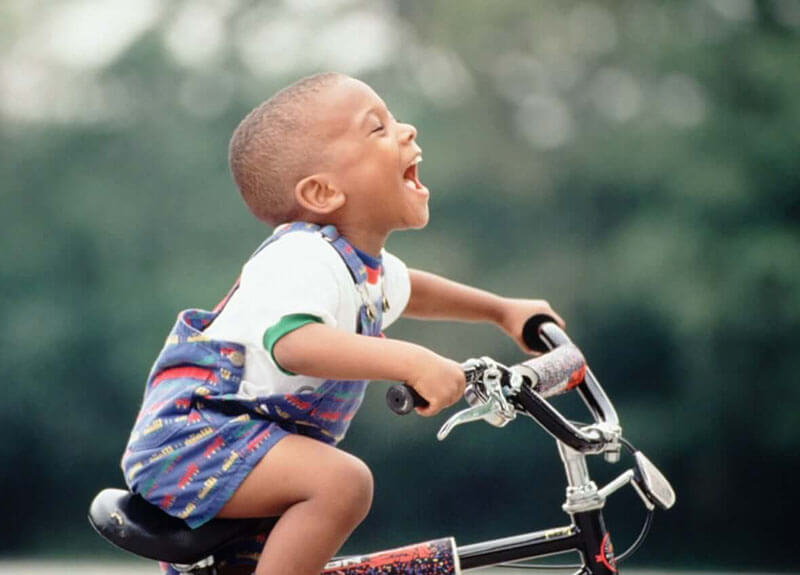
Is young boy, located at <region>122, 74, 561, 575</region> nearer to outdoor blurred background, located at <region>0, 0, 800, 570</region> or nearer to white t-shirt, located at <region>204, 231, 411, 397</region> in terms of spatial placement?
white t-shirt, located at <region>204, 231, 411, 397</region>

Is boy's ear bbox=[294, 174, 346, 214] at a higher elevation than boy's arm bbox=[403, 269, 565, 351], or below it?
higher

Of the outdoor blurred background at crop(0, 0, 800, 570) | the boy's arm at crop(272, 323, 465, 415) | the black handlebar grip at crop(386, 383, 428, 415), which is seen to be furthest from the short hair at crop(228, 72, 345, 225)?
the outdoor blurred background at crop(0, 0, 800, 570)

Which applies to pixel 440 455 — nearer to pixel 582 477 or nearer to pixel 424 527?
pixel 424 527

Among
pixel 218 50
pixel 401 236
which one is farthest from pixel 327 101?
pixel 218 50

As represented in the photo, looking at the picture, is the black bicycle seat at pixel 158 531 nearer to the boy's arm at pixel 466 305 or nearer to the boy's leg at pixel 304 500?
the boy's leg at pixel 304 500

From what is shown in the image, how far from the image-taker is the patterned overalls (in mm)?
1031

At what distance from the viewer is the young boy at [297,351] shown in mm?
991

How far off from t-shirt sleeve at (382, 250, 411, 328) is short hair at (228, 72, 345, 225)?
0.41 ft

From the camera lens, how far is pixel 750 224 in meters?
3.15

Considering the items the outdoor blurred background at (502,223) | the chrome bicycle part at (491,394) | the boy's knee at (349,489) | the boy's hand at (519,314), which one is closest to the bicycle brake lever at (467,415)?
the chrome bicycle part at (491,394)

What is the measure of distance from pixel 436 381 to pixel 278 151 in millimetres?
372

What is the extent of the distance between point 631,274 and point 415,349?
2278mm

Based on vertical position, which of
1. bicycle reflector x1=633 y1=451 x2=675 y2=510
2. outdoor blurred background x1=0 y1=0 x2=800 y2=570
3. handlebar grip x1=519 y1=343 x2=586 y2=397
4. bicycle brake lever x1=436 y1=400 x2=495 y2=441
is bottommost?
bicycle reflector x1=633 y1=451 x2=675 y2=510

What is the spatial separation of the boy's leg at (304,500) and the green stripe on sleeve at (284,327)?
0.09m
